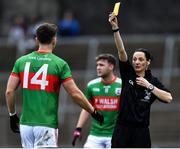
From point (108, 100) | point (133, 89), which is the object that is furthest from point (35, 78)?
point (108, 100)

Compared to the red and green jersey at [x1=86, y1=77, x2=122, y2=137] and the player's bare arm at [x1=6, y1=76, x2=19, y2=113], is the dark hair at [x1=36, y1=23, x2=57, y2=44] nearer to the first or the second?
the player's bare arm at [x1=6, y1=76, x2=19, y2=113]

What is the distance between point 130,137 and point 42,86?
6.28ft

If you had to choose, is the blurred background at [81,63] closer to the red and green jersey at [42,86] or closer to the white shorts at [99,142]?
the white shorts at [99,142]

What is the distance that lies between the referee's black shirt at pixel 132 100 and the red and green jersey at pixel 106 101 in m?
1.62

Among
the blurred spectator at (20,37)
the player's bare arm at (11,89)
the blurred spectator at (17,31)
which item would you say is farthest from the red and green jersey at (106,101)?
the blurred spectator at (17,31)

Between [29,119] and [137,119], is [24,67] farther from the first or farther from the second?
[137,119]

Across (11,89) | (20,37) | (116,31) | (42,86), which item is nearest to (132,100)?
(116,31)

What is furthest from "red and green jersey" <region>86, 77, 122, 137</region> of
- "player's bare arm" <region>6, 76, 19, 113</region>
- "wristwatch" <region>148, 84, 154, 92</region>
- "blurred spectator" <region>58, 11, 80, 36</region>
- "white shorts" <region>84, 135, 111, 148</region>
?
"blurred spectator" <region>58, 11, 80, 36</region>

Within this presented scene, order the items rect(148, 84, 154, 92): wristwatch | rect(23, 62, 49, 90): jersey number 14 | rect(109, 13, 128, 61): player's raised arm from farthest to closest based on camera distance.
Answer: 1. rect(148, 84, 154, 92): wristwatch
2. rect(109, 13, 128, 61): player's raised arm
3. rect(23, 62, 49, 90): jersey number 14

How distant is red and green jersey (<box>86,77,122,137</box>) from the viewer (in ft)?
49.6

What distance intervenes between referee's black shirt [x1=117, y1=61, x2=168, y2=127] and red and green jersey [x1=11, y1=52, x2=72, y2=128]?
4.58ft

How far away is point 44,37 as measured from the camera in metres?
12.3

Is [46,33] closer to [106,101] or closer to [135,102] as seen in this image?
[135,102]

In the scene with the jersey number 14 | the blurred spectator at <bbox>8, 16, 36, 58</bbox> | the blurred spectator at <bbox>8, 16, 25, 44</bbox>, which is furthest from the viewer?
the blurred spectator at <bbox>8, 16, 25, 44</bbox>
